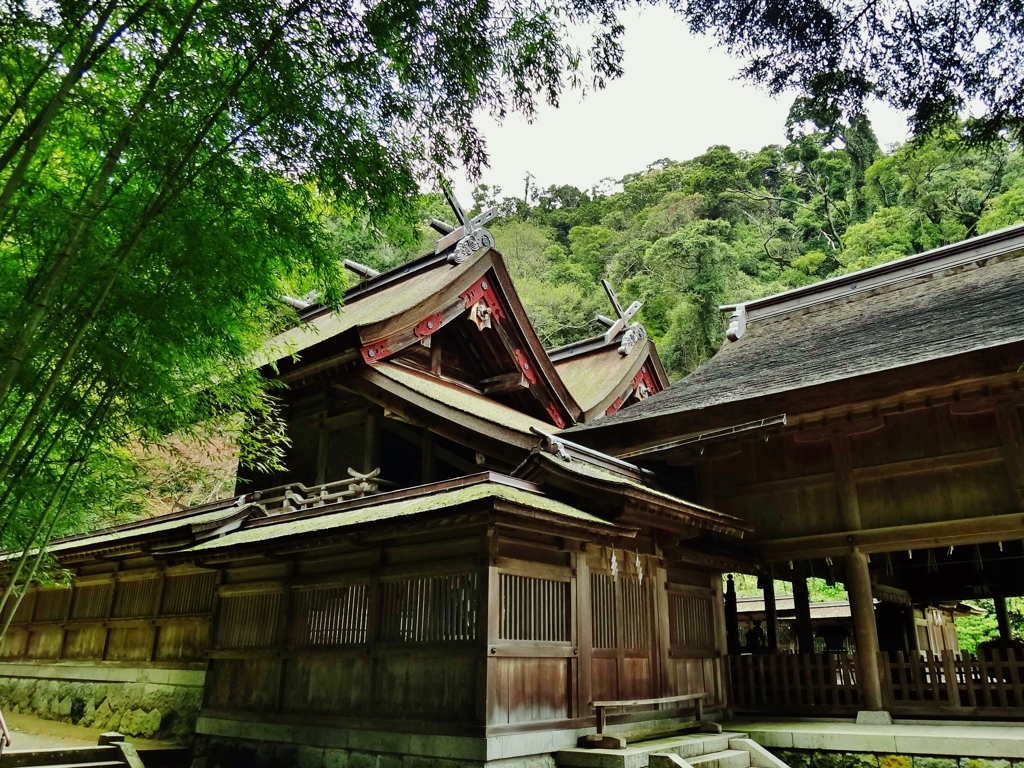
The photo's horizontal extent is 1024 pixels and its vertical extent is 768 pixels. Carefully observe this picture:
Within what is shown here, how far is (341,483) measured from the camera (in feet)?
33.1

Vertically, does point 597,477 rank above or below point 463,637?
above

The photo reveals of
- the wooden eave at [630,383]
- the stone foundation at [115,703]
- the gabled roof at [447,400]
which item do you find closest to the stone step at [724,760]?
the gabled roof at [447,400]

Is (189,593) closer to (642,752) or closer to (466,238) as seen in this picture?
(642,752)

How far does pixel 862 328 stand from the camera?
11.0 m

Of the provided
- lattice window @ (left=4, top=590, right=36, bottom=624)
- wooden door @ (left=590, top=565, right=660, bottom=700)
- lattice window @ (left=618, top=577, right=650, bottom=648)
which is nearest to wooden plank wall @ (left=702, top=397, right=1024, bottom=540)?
lattice window @ (left=618, top=577, right=650, bottom=648)

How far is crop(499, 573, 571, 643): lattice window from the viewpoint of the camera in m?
6.94

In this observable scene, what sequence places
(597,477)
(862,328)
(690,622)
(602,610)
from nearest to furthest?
(597,477) → (602,610) → (690,622) → (862,328)

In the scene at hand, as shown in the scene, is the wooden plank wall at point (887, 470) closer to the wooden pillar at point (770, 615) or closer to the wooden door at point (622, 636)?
the wooden pillar at point (770, 615)

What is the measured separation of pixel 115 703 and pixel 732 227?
1392 inches

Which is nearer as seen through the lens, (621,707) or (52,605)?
(621,707)

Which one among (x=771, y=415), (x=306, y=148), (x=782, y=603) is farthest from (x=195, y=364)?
(x=782, y=603)

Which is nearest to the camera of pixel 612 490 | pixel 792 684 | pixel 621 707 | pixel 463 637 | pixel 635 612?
pixel 463 637

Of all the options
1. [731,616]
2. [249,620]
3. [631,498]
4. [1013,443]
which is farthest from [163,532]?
[1013,443]

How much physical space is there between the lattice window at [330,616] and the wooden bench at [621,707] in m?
2.59
